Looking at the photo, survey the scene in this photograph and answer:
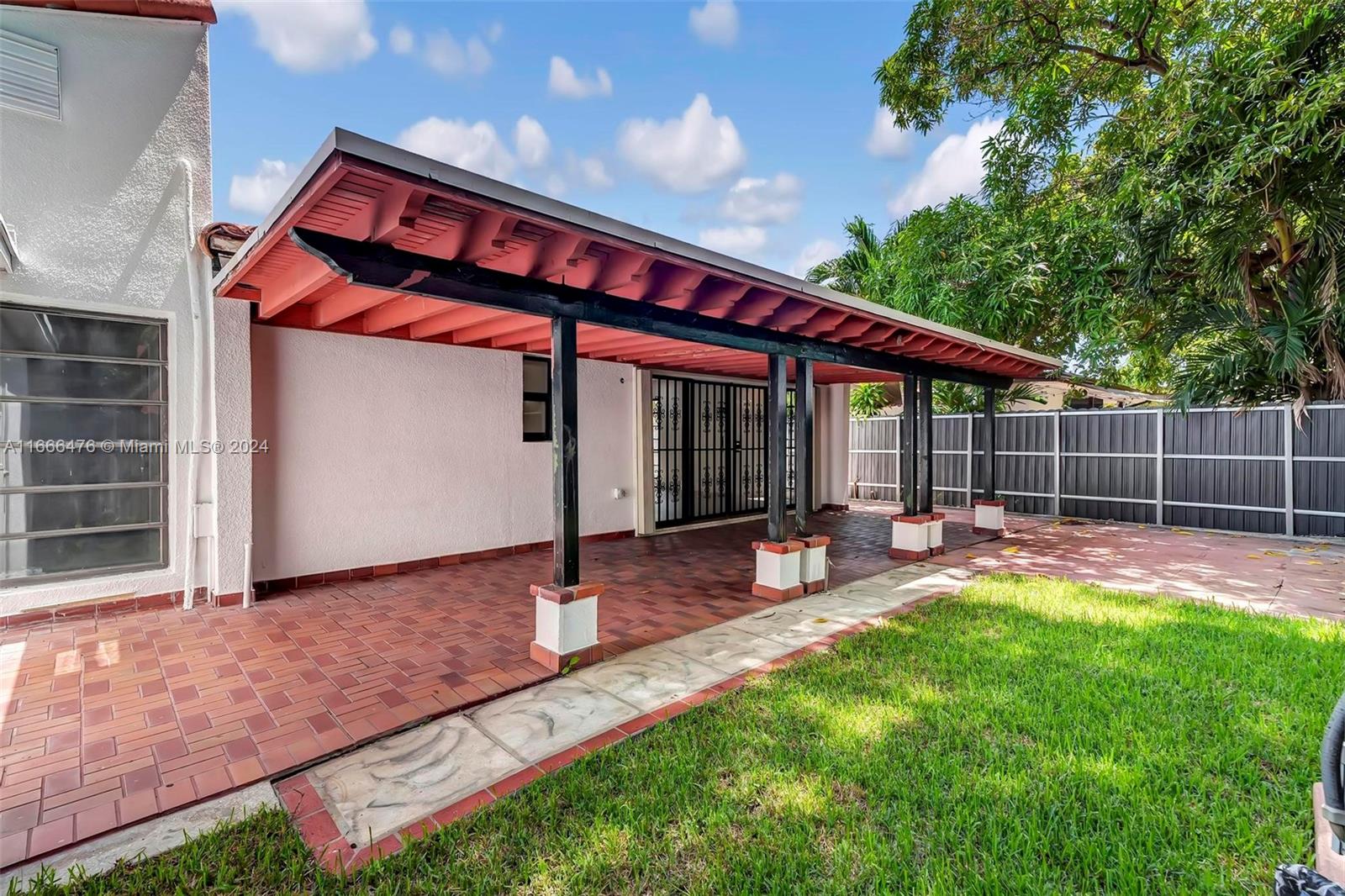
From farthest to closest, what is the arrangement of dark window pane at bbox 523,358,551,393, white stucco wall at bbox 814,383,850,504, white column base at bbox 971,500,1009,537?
1. white stucco wall at bbox 814,383,850,504
2. white column base at bbox 971,500,1009,537
3. dark window pane at bbox 523,358,551,393

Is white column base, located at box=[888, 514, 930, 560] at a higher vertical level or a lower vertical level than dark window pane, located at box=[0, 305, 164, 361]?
lower

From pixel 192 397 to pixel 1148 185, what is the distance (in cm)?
1077

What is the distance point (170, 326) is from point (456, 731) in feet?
15.6

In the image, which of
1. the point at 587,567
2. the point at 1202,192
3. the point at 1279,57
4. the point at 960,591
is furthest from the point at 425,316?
the point at 1279,57

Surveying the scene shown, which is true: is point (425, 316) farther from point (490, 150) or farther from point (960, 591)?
point (490, 150)

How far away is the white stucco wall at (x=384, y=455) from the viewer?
5.91 metres

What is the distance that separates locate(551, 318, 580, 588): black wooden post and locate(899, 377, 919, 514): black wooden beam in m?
5.10

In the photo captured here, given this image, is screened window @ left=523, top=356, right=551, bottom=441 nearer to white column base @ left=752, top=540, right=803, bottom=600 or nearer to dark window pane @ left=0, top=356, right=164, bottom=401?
white column base @ left=752, top=540, right=803, bottom=600

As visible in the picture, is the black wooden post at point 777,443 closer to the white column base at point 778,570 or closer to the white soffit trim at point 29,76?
the white column base at point 778,570

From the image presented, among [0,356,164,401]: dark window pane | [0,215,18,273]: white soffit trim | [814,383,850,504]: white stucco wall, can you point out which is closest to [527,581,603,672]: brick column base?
[0,356,164,401]: dark window pane

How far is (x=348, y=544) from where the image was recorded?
20.9ft

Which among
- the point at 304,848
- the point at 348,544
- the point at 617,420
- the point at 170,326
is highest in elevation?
the point at 170,326

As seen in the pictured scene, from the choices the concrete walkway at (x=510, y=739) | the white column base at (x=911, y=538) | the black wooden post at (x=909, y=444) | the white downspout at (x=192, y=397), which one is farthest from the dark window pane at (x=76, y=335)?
the white column base at (x=911, y=538)

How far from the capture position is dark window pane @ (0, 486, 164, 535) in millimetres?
4781
